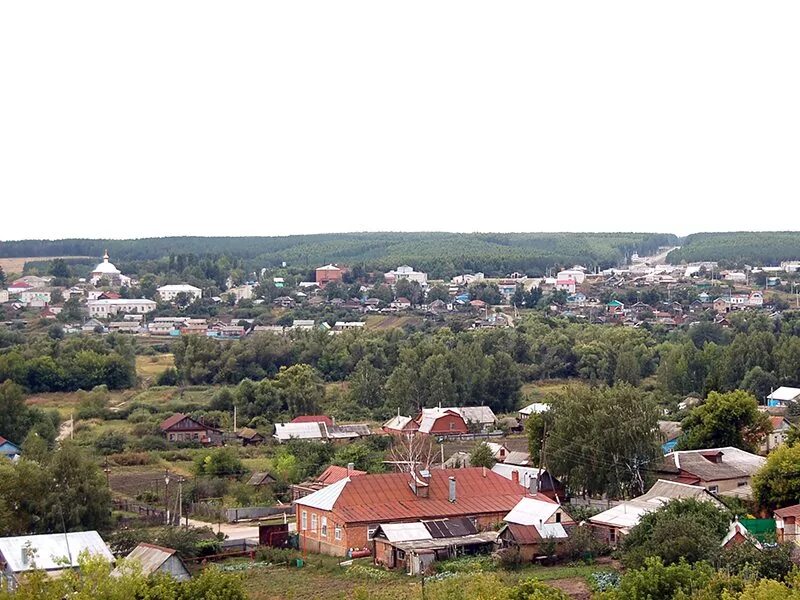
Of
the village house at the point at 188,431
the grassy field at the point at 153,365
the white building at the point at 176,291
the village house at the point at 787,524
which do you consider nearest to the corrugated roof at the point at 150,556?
the village house at the point at 787,524

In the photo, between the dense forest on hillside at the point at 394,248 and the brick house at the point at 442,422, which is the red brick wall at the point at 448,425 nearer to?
the brick house at the point at 442,422

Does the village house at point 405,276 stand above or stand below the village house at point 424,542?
below

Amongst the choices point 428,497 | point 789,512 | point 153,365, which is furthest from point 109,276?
point 789,512

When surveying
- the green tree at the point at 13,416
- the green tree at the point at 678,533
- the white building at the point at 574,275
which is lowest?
the white building at the point at 574,275

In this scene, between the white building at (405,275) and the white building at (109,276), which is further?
the white building at (109,276)

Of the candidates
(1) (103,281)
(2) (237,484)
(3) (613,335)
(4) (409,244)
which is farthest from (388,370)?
(4) (409,244)

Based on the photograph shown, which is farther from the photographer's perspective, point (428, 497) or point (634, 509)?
point (428, 497)

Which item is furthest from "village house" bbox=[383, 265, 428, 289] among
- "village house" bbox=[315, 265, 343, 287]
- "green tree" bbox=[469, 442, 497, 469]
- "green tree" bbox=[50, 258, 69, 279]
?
"green tree" bbox=[469, 442, 497, 469]

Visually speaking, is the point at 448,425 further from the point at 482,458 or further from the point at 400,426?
the point at 482,458
